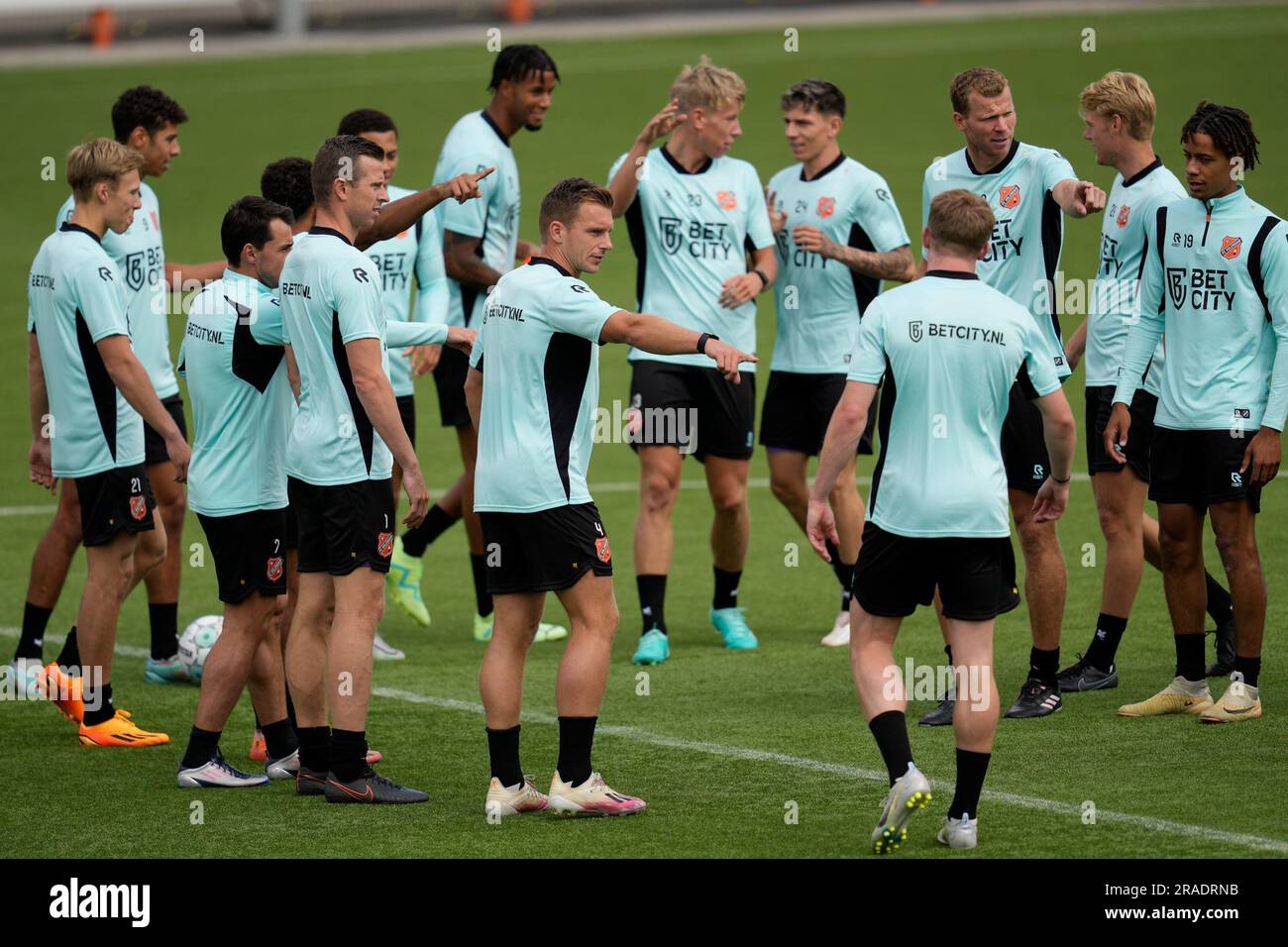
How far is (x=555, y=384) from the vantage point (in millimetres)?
6977

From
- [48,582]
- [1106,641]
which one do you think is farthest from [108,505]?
[1106,641]

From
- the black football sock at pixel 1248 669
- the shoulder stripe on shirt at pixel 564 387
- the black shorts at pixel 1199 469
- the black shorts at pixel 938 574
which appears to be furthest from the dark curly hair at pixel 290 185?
the black football sock at pixel 1248 669

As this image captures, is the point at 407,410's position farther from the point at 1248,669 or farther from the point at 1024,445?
the point at 1248,669

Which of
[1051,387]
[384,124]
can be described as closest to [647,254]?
[384,124]

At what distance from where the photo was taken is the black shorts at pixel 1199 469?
781 centimetres

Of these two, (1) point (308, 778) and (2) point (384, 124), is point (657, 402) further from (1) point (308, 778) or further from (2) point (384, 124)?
(1) point (308, 778)

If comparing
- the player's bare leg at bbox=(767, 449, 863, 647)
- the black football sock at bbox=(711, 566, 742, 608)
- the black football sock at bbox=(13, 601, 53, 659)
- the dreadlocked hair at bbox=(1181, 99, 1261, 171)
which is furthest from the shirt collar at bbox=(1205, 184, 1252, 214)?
the black football sock at bbox=(13, 601, 53, 659)

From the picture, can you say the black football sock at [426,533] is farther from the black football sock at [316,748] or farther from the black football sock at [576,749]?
the black football sock at [576,749]

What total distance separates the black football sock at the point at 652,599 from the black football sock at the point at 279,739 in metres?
2.45

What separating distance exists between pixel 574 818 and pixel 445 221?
447 centimetres

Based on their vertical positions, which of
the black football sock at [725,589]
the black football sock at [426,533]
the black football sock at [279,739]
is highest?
the black football sock at [426,533]

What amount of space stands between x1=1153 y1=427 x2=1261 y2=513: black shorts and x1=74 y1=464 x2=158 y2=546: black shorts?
14.7 feet

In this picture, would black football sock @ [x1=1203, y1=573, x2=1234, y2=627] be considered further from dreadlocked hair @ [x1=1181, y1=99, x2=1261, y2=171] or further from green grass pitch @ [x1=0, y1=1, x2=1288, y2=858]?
dreadlocked hair @ [x1=1181, y1=99, x2=1261, y2=171]

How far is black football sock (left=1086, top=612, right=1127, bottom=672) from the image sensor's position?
28.3ft
